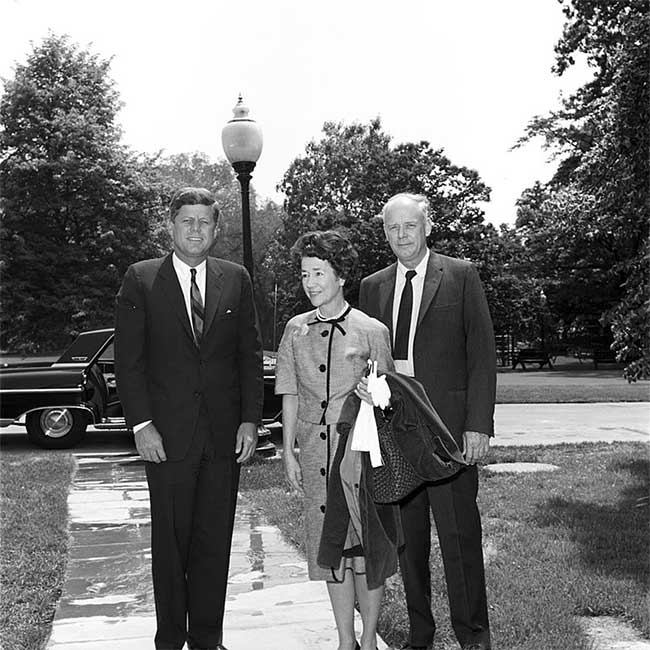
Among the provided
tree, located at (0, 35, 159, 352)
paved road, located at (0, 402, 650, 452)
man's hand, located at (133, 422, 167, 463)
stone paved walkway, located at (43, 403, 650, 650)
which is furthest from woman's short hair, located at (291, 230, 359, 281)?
tree, located at (0, 35, 159, 352)

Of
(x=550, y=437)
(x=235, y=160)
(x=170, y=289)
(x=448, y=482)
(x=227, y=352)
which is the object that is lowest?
(x=550, y=437)

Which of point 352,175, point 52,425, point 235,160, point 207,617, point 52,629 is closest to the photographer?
point 207,617

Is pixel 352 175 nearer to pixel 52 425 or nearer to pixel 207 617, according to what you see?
→ pixel 52 425

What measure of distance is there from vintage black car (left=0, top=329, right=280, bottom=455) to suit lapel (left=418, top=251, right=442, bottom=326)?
721cm

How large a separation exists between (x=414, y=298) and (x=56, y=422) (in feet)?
27.7

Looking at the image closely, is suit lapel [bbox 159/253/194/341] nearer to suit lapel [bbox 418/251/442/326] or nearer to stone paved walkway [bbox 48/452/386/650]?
suit lapel [bbox 418/251/442/326]

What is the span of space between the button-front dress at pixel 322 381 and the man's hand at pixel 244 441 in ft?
0.86

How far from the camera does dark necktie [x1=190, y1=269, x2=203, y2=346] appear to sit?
3998 mm

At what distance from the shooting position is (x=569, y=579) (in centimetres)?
505

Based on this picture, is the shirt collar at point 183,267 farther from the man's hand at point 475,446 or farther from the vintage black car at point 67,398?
the vintage black car at point 67,398

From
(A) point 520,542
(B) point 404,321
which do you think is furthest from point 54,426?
(B) point 404,321

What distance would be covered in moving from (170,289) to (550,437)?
30.8 ft

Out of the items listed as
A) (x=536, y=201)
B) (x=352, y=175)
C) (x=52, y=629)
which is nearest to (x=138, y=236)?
(x=352, y=175)

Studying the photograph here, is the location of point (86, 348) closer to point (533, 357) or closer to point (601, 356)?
point (601, 356)
